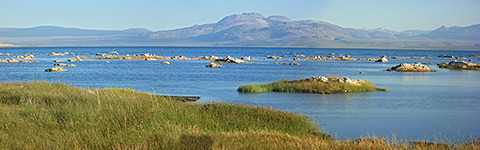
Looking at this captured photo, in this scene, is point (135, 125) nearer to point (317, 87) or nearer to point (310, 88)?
point (310, 88)

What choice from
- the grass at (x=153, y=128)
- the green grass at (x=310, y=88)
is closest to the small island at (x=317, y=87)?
the green grass at (x=310, y=88)

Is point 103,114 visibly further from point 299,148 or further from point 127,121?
point 299,148

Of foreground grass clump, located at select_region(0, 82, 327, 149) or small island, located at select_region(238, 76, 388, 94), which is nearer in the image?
foreground grass clump, located at select_region(0, 82, 327, 149)

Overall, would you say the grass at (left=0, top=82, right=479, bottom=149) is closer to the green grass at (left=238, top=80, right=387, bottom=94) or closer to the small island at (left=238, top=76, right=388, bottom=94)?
the green grass at (left=238, top=80, right=387, bottom=94)

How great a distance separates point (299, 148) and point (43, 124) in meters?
7.38

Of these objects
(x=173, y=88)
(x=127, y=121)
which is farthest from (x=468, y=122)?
(x=173, y=88)

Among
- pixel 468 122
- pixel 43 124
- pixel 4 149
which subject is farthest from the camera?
pixel 468 122

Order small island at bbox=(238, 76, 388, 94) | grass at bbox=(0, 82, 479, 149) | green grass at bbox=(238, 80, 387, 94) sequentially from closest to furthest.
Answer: grass at bbox=(0, 82, 479, 149), green grass at bbox=(238, 80, 387, 94), small island at bbox=(238, 76, 388, 94)

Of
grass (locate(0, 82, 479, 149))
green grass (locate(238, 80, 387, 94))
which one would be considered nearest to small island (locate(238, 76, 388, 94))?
green grass (locate(238, 80, 387, 94))

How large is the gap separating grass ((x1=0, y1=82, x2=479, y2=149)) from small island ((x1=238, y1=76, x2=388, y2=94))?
60.0ft

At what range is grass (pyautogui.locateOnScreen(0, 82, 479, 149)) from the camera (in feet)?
38.7

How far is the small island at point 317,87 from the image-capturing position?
36.7 meters

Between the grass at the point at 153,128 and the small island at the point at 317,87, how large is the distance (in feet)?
60.0

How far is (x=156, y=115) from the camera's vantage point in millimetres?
14875
